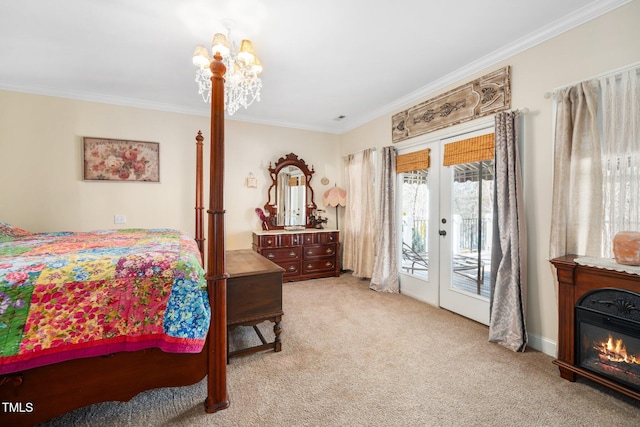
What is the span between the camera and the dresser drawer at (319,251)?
445 cm

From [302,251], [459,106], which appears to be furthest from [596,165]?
[302,251]

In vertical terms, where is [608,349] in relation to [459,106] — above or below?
below

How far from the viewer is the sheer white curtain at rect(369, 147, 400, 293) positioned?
12.6 feet

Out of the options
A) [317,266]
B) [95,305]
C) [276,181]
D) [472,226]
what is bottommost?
[317,266]

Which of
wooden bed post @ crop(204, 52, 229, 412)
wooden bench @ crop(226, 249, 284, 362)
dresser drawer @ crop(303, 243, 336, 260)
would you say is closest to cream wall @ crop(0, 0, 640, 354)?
dresser drawer @ crop(303, 243, 336, 260)

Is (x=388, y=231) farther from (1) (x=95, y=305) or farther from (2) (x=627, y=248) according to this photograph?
(1) (x=95, y=305)

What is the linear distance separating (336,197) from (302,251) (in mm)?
1130

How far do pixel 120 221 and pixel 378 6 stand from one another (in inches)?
153

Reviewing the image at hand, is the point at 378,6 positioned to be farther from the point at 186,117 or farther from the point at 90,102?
the point at 90,102

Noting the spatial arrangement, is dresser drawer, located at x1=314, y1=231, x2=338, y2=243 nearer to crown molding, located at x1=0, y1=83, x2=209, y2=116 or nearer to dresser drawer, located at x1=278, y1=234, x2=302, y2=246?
dresser drawer, located at x1=278, y1=234, x2=302, y2=246

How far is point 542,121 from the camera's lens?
2277mm

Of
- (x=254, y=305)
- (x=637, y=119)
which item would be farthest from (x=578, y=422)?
(x=254, y=305)

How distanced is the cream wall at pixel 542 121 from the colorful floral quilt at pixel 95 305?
2585mm

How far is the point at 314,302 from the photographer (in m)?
3.41
